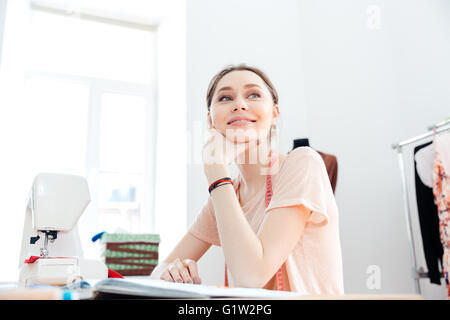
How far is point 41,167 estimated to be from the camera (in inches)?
102

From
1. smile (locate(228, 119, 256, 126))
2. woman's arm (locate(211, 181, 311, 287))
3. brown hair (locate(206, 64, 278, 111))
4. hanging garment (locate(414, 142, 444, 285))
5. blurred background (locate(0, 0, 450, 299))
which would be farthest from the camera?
blurred background (locate(0, 0, 450, 299))

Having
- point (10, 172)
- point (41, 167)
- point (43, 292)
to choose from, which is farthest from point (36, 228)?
point (41, 167)

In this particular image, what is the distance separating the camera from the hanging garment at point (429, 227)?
6.59 ft

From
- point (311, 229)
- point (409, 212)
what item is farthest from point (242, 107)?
point (409, 212)

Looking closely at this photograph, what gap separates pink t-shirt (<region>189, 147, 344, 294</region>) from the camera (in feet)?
3.15

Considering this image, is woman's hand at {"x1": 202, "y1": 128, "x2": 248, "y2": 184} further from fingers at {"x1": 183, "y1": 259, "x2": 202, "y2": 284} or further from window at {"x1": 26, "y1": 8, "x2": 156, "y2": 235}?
window at {"x1": 26, "y1": 8, "x2": 156, "y2": 235}

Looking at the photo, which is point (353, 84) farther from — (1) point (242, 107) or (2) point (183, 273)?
(2) point (183, 273)

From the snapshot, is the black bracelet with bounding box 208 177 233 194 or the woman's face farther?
the woman's face

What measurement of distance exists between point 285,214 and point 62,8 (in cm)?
267

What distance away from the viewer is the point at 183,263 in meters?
1.07

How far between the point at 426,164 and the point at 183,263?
1549mm

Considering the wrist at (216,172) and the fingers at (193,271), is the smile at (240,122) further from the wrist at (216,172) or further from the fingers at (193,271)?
the fingers at (193,271)

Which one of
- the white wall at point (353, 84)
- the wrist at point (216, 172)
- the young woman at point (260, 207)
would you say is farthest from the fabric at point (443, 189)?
the wrist at point (216, 172)

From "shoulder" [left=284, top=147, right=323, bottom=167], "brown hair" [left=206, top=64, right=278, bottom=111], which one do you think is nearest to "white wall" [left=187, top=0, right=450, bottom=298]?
"brown hair" [left=206, top=64, right=278, bottom=111]
